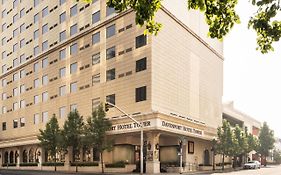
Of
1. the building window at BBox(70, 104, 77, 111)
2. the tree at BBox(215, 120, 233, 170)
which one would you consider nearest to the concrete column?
the building window at BBox(70, 104, 77, 111)

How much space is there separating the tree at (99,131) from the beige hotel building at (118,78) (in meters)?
1.47

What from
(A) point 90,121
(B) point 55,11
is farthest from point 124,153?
(B) point 55,11

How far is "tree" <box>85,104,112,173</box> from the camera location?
139 ft

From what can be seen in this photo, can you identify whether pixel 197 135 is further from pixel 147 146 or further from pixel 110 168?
pixel 110 168

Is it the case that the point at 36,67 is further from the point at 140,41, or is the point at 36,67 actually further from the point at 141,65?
the point at 141,65

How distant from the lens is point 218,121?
6381 centimetres

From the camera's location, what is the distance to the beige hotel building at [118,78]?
44.4 m

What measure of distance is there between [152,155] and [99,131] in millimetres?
6932

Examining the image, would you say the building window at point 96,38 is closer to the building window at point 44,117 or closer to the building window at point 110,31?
the building window at point 110,31

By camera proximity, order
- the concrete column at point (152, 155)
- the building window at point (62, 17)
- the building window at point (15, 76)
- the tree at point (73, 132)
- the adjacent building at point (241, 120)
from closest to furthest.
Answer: the concrete column at point (152, 155)
the tree at point (73, 132)
the building window at point (62, 17)
the building window at point (15, 76)
the adjacent building at point (241, 120)

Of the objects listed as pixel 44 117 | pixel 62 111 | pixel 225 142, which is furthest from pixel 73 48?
pixel 225 142

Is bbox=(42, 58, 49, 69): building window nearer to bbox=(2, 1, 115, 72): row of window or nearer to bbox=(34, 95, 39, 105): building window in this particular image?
bbox=(2, 1, 115, 72): row of window

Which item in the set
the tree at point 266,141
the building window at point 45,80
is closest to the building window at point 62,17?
the building window at point 45,80

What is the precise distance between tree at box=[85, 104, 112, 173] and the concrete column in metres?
4.65
